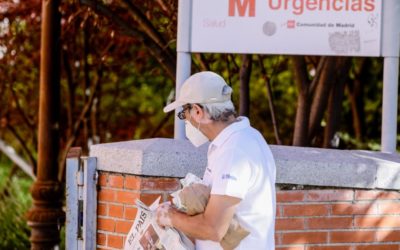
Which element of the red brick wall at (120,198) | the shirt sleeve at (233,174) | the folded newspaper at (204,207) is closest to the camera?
the shirt sleeve at (233,174)

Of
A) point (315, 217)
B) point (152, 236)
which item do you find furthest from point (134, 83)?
point (152, 236)

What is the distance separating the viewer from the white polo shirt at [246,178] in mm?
3500

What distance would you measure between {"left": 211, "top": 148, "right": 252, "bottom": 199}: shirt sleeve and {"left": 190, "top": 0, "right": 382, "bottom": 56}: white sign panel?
2106mm

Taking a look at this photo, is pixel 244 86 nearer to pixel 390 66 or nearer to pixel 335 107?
pixel 335 107

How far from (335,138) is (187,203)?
4.73 m

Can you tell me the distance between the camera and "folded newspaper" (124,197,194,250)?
12.7 ft

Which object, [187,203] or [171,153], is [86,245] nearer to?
[171,153]

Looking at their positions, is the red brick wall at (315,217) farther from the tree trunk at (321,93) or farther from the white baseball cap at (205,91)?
the tree trunk at (321,93)

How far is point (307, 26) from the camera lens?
18.2 ft

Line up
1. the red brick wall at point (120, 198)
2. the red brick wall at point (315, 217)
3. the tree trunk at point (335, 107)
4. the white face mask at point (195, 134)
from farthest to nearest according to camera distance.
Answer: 1. the tree trunk at point (335, 107)
2. the red brick wall at point (315, 217)
3. the red brick wall at point (120, 198)
4. the white face mask at point (195, 134)

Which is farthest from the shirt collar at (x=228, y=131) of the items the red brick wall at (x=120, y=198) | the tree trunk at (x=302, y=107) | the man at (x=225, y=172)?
the tree trunk at (x=302, y=107)

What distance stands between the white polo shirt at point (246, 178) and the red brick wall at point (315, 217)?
1175 millimetres

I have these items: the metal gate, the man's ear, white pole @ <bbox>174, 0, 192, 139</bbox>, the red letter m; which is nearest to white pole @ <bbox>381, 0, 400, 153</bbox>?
the red letter m

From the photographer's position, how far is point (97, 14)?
698 centimetres
